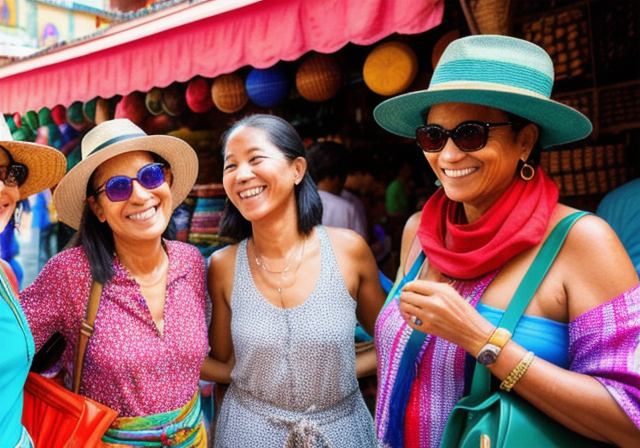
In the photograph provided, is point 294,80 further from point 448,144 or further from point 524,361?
point 524,361

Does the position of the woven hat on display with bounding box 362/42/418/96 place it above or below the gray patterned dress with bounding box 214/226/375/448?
above

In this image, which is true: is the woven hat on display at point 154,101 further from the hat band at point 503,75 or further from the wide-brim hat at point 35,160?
the hat band at point 503,75

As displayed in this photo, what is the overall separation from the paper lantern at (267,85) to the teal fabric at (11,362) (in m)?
3.34

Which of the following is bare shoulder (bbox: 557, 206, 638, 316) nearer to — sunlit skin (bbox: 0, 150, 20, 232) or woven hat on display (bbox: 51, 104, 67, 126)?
sunlit skin (bbox: 0, 150, 20, 232)

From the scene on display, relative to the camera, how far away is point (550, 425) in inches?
53.1

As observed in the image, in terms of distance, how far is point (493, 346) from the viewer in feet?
4.51

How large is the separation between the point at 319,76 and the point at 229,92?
3.26ft

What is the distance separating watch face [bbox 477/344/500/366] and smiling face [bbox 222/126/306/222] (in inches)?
48.9

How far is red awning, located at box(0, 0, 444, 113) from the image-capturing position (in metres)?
3.21

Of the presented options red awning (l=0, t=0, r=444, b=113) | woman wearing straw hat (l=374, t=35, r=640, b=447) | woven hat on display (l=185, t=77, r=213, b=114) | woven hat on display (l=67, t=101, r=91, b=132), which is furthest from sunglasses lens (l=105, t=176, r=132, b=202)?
woven hat on display (l=67, t=101, r=91, b=132)

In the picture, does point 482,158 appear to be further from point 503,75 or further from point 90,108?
point 90,108

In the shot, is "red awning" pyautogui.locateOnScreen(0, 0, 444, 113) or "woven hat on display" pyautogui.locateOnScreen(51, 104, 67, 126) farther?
"woven hat on display" pyautogui.locateOnScreen(51, 104, 67, 126)

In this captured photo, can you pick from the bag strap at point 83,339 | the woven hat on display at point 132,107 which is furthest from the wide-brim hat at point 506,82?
the woven hat on display at point 132,107

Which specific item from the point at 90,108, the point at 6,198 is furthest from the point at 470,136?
the point at 90,108
